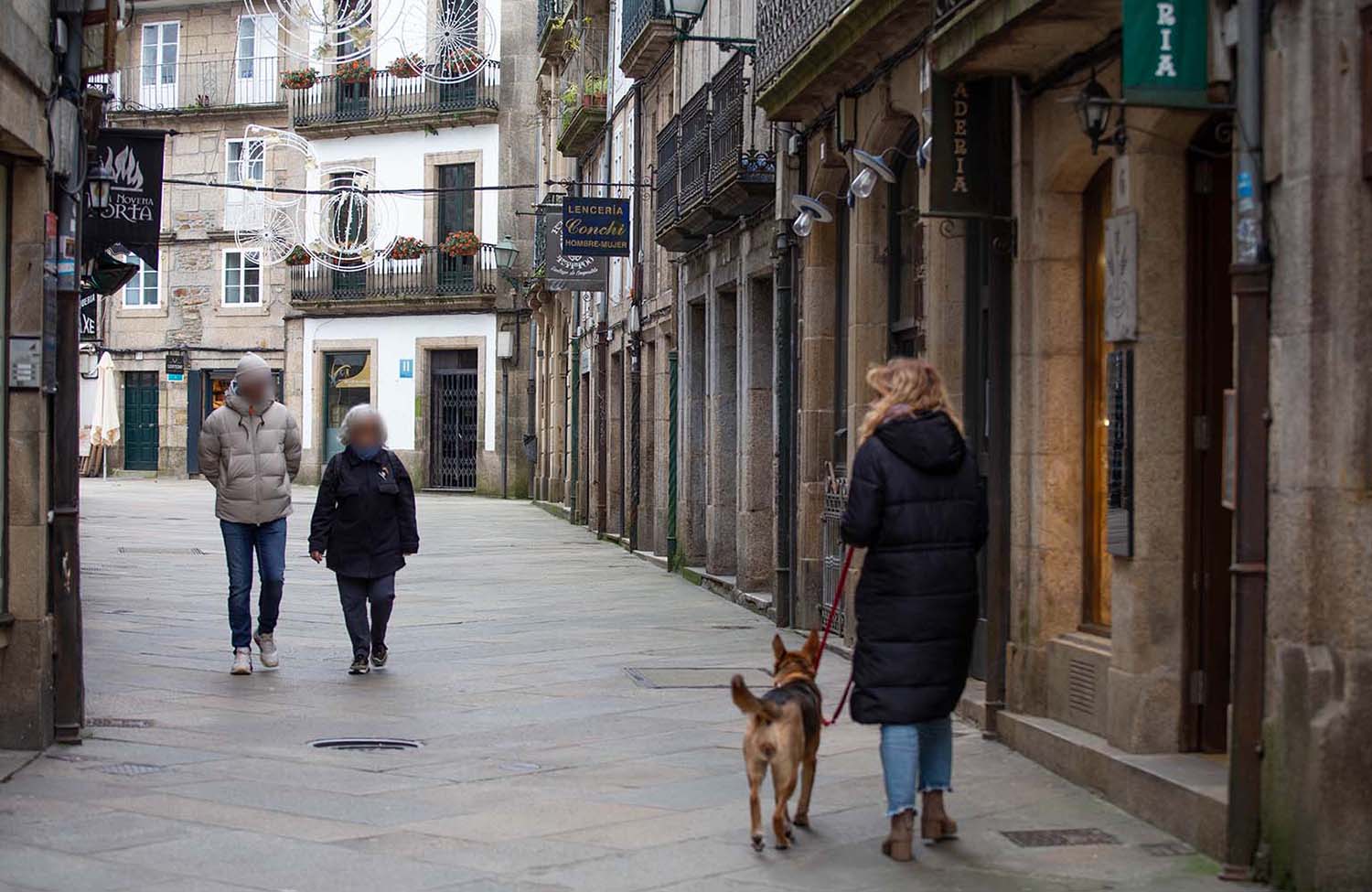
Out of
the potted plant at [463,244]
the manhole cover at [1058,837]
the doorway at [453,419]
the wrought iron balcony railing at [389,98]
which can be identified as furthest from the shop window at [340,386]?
the manhole cover at [1058,837]

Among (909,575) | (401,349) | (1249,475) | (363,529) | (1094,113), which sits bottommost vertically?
(363,529)

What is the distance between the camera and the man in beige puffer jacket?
12.3 meters

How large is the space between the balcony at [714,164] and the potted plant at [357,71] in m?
26.1

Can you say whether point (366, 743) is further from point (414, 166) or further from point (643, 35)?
point (414, 166)

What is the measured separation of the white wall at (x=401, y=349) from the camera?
4734cm

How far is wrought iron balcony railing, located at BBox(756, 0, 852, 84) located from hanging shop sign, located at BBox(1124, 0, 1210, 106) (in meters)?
5.46

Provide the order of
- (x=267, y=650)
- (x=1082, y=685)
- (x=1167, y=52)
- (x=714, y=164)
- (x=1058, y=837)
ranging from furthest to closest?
1. (x=714, y=164)
2. (x=267, y=650)
3. (x=1082, y=685)
4. (x=1058, y=837)
5. (x=1167, y=52)

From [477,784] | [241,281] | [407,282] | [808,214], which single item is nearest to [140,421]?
[241,281]

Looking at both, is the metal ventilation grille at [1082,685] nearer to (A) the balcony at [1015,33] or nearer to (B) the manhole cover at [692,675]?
(A) the balcony at [1015,33]

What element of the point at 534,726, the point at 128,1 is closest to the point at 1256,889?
the point at 534,726

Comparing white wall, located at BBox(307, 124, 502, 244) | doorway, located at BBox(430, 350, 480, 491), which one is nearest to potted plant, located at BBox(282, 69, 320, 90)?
white wall, located at BBox(307, 124, 502, 244)

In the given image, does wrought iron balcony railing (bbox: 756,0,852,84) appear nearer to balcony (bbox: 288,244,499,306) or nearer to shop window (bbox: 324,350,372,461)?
balcony (bbox: 288,244,499,306)

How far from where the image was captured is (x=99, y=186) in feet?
42.8

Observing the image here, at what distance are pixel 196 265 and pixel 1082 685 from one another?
45341mm
